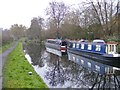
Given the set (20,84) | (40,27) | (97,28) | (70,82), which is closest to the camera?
(20,84)

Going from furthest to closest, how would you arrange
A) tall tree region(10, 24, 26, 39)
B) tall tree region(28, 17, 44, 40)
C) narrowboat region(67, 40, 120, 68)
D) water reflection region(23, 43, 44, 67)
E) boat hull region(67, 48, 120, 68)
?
tall tree region(10, 24, 26, 39) → tall tree region(28, 17, 44, 40) → water reflection region(23, 43, 44, 67) → narrowboat region(67, 40, 120, 68) → boat hull region(67, 48, 120, 68)

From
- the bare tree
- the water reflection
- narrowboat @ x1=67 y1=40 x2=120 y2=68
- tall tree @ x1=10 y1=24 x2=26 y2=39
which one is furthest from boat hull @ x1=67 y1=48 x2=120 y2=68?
tall tree @ x1=10 y1=24 x2=26 y2=39

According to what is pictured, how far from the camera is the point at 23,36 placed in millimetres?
109250

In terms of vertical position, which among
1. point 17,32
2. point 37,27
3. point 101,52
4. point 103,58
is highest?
point 37,27

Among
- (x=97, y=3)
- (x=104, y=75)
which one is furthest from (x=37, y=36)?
(x=104, y=75)

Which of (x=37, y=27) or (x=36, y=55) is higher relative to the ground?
(x=37, y=27)

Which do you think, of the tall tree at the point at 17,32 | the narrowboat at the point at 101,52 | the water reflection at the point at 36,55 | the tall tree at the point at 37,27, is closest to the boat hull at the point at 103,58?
the narrowboat at the point at 101,52

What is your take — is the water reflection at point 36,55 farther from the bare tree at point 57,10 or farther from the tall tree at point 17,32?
the tall tree at point 17,32

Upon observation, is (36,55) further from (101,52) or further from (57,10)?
(57,10)

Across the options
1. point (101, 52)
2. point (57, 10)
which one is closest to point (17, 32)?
point (57, 10)

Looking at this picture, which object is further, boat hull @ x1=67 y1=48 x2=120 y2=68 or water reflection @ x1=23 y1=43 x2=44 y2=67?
water reflection @ x1=23 y1=43 x2=44 y2=67

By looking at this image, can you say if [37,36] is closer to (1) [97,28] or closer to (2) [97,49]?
(1) [97,28]

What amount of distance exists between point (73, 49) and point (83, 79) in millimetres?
21630

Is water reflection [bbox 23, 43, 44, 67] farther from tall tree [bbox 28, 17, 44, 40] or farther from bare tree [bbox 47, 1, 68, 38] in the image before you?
tall tree [bbox 28, 17, 44, 40]
